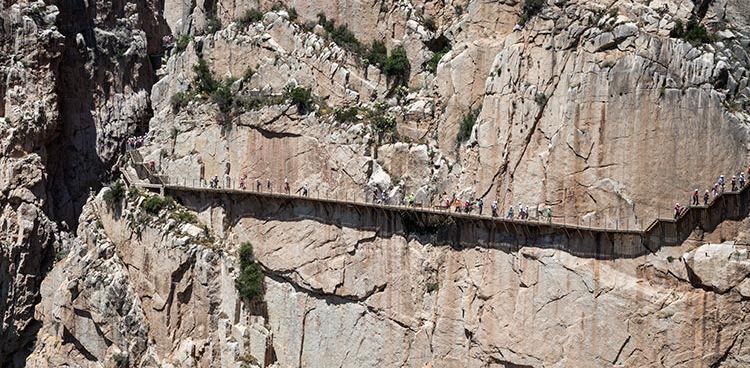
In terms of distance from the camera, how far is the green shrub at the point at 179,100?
52.3 meters

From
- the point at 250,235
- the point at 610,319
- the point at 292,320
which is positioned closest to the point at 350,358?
the point at 292,320

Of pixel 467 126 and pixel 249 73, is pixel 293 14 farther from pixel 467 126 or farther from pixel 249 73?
pixel 467 126

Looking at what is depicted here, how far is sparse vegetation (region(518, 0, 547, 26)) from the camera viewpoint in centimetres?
4466

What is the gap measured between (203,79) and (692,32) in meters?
21.2

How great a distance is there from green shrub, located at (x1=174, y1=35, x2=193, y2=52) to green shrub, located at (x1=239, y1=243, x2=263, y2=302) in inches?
405

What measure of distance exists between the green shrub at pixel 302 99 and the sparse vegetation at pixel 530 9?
30.8ft

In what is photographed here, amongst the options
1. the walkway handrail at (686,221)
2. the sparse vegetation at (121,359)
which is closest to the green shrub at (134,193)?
the sparse vegetation at (121,359)

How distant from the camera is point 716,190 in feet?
131

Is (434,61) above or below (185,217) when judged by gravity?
above

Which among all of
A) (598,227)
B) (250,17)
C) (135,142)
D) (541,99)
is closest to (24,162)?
(135,142)

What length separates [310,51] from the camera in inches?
1975

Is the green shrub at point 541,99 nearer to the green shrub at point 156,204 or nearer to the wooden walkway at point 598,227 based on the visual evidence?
the wooden walkway at point 598,227

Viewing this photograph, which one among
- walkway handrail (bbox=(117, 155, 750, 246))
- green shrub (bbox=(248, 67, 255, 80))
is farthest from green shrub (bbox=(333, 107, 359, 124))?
walkway handrail (bbox=(117, 155, 750, 246))

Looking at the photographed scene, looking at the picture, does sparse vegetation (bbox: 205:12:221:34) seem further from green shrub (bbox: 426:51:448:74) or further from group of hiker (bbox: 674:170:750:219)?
group of hiker (bbox: 674:170:750:219)
